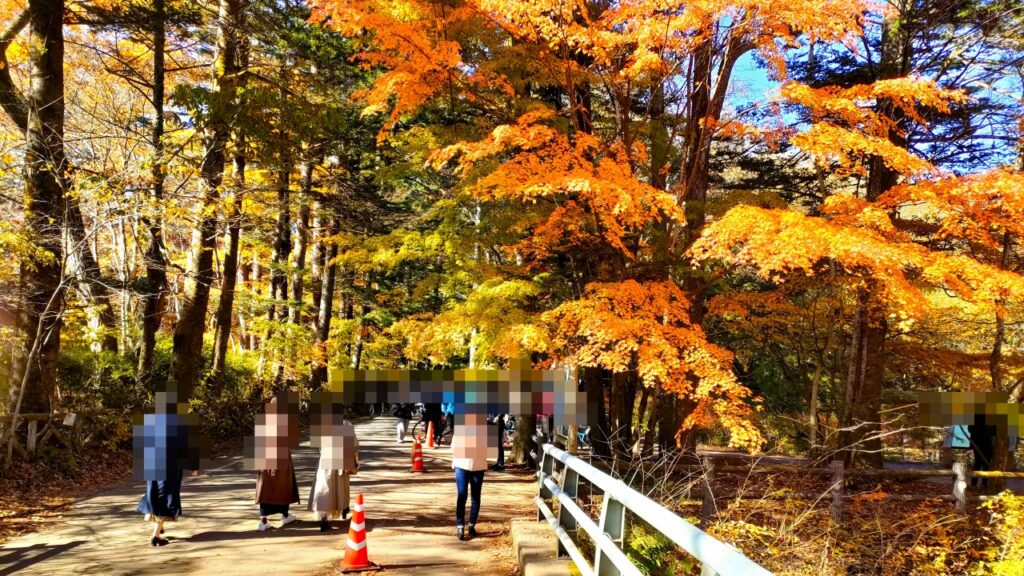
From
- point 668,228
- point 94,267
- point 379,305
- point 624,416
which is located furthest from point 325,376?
point 668,228

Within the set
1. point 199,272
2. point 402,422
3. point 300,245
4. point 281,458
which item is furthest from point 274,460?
point 300,245

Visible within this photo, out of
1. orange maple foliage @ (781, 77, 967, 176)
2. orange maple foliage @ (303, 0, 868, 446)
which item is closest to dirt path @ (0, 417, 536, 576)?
orange maple foliage @ (303, 0, 868, 446)

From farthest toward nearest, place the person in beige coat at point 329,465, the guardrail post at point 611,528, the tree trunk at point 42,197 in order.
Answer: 1. the tree trunk at point 42,197
2. the person in beige coat at point 329,465
3. the guardrail post at point 611,528

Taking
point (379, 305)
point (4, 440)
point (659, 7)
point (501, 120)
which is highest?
point (659, 7)

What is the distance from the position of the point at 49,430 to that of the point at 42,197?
383 centimetres

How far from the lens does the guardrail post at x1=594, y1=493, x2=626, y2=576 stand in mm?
3406

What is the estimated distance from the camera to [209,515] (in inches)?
306

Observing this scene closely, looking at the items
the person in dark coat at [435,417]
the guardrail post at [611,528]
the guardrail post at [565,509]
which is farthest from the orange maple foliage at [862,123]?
the person in dark coat at [435,417]

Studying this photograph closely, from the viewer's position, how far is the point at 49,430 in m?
9.70

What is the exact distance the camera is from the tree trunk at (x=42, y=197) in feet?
29.0

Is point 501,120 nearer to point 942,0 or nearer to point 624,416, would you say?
point 624,416

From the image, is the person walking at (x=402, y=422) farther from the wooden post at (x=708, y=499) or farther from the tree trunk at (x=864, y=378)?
the tree trunk at (x=864, y=378)

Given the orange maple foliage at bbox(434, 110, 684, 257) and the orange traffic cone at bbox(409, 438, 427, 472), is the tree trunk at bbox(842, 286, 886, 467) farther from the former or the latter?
the orange traffic cone at bbox(409, 438, 427, 472)

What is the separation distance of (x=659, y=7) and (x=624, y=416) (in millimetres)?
7568
